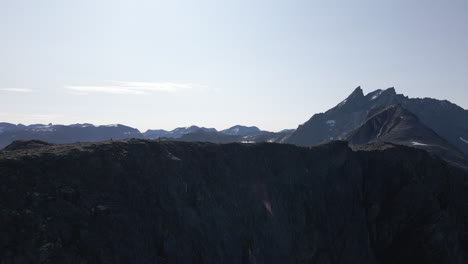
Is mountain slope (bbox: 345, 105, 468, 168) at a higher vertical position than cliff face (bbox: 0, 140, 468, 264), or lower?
higher

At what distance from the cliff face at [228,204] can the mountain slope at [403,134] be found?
48.2 metres

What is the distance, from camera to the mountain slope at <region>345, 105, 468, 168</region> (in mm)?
114144

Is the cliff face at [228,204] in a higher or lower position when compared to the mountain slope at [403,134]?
lower

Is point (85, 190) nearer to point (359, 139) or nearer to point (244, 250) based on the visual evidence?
point (244, 250)

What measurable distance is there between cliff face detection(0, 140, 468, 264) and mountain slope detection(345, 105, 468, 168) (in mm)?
48235

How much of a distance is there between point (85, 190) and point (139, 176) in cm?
731

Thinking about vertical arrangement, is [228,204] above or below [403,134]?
below

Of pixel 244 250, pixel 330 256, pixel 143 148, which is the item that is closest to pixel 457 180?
pixel 330 256

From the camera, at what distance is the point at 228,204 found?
156 feet

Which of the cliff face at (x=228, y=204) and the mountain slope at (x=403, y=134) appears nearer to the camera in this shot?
the cliff face at (x=228, y=204)

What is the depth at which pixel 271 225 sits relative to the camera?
50438 millimetres

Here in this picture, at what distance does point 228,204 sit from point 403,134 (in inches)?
4032

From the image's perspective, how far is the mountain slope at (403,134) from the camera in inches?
4494

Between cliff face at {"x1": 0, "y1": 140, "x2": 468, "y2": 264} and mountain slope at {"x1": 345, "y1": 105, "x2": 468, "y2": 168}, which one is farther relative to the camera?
mountain slope at {"x1": 345, "y1": 105, "x2": 468, "y2": 168}
